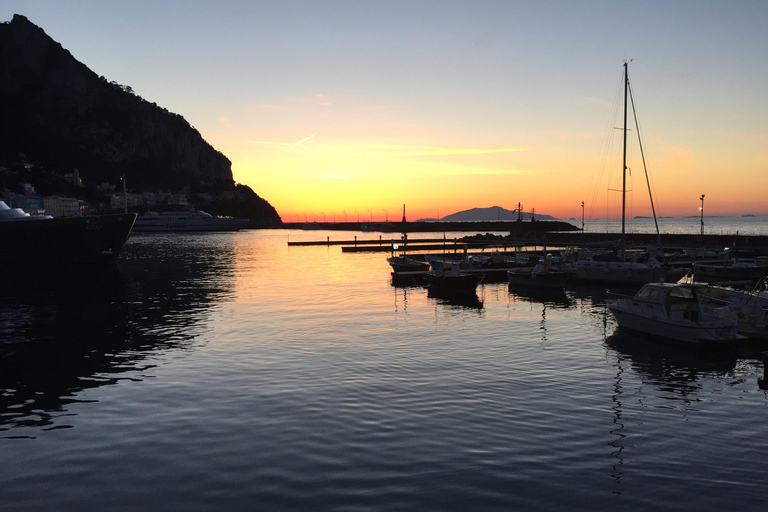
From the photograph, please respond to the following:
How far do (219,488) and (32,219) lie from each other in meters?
64.7

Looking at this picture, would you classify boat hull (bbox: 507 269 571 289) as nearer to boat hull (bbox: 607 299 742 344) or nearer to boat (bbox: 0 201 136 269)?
boat hull (bbox: 607 299 742 344)

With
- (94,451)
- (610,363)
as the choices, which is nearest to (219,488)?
(94,451)

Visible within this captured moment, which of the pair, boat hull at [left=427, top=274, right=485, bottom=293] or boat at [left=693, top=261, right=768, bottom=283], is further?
boat at [left=693, top=261, right=768, bottom=283]

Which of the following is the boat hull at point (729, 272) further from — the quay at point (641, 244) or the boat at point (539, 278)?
the boat at point (539, 278)

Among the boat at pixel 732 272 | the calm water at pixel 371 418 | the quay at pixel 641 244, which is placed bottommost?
the calm water at pixel 371 418

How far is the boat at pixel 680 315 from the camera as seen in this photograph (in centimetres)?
2335

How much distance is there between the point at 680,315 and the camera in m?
25.0

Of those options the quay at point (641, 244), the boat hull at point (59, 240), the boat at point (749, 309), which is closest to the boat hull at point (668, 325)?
the boat at point (749, 309)

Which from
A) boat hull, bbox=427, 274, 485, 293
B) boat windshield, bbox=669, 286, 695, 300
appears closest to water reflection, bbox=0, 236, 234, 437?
boat hull, bbox=427, 274, 485, 293

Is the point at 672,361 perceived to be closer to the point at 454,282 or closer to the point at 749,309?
the point at 749,309

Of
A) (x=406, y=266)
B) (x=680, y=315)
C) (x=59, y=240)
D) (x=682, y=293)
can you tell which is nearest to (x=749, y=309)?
(x=682, y=293)

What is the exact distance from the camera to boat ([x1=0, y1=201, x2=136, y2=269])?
61.3 m

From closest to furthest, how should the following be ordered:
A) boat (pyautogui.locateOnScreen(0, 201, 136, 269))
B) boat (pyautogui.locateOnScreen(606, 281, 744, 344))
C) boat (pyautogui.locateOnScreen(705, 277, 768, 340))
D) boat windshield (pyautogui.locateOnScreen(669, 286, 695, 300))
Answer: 1. boat (pyautogui.locateOnScreen(606, 281, 744, 344))
2. boat (pyautogui.locateOnScreen(705, 277, 768, 340))
3. boat windshield (pyautogui.locateOnScreen(669, 286, 695, 300))
4. boat (pyautogui.locateOnScreen(0, 201, 136, 269))

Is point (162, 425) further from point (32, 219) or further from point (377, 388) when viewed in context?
point (32, 219)
